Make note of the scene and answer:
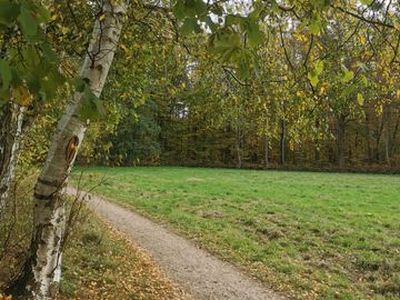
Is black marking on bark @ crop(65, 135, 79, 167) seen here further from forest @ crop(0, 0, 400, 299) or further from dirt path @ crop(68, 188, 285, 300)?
dirt path @ crop(68, 188, 285, 300)

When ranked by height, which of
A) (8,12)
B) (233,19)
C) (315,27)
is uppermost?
(315,27)

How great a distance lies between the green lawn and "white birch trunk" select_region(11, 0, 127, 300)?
2386mm

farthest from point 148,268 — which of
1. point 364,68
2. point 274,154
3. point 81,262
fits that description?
point 274,154

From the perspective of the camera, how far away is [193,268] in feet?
34.1

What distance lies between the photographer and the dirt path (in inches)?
353

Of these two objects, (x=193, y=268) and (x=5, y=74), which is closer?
(x=5, y=74)

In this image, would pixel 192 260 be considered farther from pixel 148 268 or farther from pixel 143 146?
pixel 143 146

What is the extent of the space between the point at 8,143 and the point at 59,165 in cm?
298

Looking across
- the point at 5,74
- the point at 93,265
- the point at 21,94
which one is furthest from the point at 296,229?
the point at 5,74

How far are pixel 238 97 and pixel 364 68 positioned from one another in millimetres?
4778

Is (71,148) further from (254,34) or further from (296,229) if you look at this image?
(296,229)

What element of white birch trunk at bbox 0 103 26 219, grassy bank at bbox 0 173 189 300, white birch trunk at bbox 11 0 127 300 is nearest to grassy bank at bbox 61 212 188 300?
grassy bank at bbox 0 173 189 300

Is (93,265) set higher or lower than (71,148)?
lower

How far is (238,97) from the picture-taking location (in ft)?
22.8
